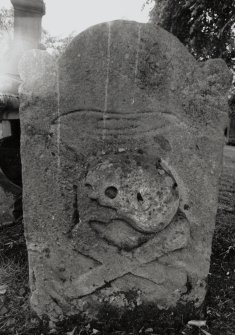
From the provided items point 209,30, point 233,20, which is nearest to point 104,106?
point 233,20

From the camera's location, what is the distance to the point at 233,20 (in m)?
6.52

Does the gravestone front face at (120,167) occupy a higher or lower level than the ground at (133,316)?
higher

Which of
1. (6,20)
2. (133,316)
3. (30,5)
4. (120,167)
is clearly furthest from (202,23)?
(6,20)

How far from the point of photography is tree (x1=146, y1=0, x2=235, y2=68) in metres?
6.76

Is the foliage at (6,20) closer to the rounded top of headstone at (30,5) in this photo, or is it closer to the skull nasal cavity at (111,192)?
the rounded top of headstone at (30,5)

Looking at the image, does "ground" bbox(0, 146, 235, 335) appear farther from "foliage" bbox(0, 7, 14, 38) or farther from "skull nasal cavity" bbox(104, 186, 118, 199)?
"foliage" bbox(0, 7, 14, 38)

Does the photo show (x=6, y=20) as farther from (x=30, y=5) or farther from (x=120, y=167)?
(x=120, y=167)

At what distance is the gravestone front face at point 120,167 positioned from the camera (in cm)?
174

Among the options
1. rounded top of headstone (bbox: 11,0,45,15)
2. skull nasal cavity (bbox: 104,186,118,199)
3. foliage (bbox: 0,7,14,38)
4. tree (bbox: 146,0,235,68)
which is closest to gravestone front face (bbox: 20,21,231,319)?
skull nasal cavity (bbox: 104,186,118,199)

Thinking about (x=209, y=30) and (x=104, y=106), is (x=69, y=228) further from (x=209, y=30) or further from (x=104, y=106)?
(x=209, y=30)

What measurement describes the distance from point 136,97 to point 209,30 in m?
6.39

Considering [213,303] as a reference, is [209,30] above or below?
above

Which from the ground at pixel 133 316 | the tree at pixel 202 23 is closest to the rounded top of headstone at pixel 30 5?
the ground at pixel 133 316

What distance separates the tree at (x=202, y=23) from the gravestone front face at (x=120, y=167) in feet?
17.8
